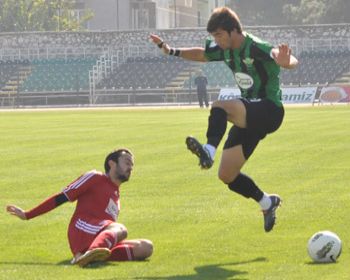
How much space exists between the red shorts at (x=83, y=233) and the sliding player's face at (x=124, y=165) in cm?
55

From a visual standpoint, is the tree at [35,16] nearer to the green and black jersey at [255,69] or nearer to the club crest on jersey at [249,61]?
the green and black jersey at [255,69]

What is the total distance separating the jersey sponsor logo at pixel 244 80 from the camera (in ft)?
41.4

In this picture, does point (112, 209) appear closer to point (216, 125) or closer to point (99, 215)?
point (99, 215)

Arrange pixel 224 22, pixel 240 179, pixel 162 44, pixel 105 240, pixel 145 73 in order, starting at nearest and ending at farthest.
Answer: pixel 105 240, pixel 224 22, pixel 240 179, pixel 162 44, pixel 145 73

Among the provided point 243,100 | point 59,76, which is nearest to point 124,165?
point 243,100

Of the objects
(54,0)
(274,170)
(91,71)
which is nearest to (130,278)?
(274,170)

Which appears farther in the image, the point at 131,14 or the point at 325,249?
the point at 131,14

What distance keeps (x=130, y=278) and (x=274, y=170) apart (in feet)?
38.4

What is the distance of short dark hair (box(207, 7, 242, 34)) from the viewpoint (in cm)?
1248

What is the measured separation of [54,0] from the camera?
120m

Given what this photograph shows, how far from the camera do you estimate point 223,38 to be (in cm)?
1252

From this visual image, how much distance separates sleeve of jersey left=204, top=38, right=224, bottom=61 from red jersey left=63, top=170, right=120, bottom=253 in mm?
1965

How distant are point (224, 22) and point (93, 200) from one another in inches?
88.4

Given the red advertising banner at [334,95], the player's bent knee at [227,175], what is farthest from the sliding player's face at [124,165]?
the red advertising banner at [334,95]
